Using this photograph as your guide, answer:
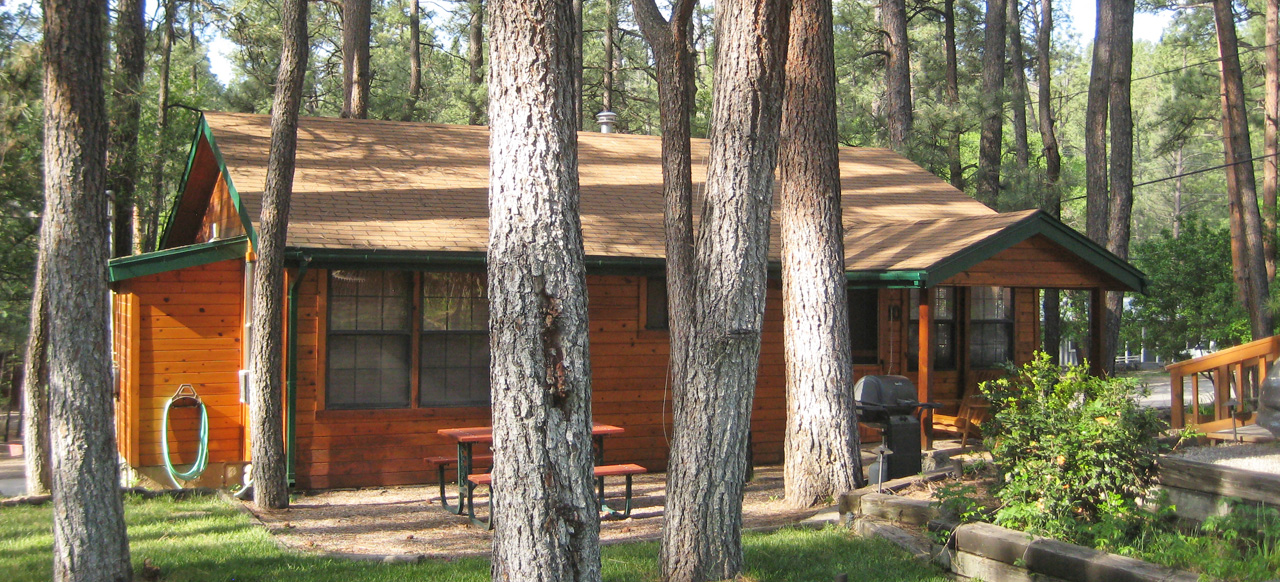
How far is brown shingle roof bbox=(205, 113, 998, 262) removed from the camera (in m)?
10.4

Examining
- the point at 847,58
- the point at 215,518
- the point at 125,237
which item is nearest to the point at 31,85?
the point at 125,237

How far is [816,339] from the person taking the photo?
8.38 metres

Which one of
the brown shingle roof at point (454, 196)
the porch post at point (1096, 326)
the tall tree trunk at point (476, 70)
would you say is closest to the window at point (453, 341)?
the brown shingle roof at point (454, 196)

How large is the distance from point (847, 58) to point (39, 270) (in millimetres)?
18504

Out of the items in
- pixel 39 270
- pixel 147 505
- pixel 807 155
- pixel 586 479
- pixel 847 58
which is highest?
pixel 847 58

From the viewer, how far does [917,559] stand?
6.63 meters

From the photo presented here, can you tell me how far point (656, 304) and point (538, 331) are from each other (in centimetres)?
712

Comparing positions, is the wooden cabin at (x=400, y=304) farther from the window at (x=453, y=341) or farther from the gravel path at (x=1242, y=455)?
the gravel path at (x=1242, y=455)

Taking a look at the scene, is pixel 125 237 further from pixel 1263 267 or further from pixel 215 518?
pixel 1263 267

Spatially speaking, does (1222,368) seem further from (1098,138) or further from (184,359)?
(184,359)

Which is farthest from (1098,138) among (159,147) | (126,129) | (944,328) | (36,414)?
(36,414)

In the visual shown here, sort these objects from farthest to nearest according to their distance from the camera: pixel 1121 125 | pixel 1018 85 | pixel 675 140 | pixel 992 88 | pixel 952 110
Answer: pixel 1018 85, pixel 992 88, pixel 952 110, pixel 1121 125, pixel 675 140

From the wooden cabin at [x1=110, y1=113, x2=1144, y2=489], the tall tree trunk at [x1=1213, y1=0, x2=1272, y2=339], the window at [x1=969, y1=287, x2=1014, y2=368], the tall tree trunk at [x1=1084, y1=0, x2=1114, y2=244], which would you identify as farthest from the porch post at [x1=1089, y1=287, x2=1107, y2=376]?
the tall tree trunk at [x1=1213, y1=0, x2=1272, y2=339]

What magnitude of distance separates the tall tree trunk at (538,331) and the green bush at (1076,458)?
3049 millimetres
